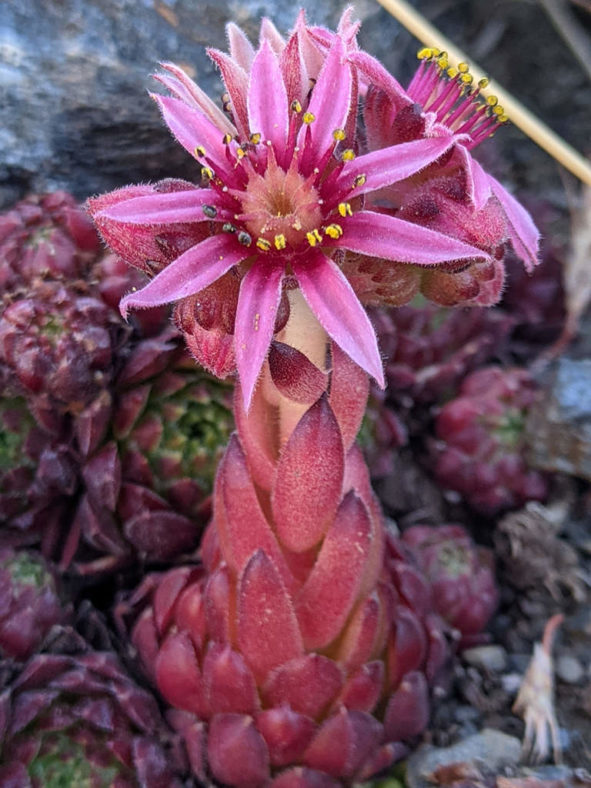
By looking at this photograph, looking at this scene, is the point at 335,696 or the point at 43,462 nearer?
the point at 335,696

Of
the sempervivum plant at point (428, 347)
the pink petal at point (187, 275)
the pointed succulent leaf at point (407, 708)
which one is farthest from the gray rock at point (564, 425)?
the pink petal at point (187, 275)

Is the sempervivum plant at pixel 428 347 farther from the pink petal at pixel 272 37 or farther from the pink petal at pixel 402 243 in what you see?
the pink petal at pixel 402 243

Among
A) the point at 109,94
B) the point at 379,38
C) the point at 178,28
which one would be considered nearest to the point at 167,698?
the point at 109,94

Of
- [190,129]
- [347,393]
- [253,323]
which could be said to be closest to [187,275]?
[253,323]

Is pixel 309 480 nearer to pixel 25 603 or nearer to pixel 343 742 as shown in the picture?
pixel 343 742

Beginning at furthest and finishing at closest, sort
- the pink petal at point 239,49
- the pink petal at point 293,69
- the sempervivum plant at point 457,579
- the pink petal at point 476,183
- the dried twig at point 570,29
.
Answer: the dried twig at point 570,29 < the sempervivum plant at point 457,579 < the pink petal at point 239,49 < the pink petal at point 293,69 < the pink petal at point 476,183

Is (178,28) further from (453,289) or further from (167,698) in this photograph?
(167,698)

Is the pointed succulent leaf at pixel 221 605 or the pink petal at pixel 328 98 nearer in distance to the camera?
the pink petal at pixel 328 98
